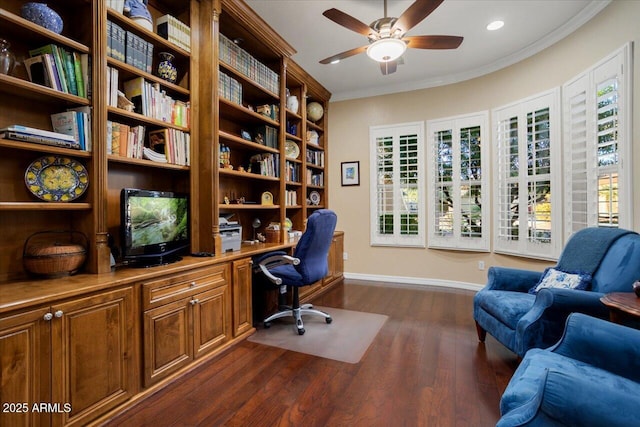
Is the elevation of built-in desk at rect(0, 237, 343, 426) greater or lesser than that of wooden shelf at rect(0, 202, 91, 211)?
lesser

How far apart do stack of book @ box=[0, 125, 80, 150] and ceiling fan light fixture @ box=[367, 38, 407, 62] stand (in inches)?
85.6

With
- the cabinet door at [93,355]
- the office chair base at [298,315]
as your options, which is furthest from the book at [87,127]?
the office chair base at [298,315]

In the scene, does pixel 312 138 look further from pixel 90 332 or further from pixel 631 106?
pixel 90 332

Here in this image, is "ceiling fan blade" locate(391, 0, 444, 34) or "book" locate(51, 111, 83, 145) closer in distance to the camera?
"book" locate(51, 111, 83, 145)

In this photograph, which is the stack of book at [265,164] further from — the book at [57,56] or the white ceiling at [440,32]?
the book at [57,56]

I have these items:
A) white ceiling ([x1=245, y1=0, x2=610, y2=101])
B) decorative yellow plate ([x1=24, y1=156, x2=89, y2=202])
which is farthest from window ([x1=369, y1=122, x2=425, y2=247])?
decorative yellow plate ([x1=24, y1=156, x2=89, y2=202])

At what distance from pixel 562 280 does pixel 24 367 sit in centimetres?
318

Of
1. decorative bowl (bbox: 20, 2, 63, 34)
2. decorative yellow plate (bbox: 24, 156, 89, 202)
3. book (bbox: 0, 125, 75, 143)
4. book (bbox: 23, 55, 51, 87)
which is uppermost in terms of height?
decorative bowl (bbox: 20, 2, 63, 34)

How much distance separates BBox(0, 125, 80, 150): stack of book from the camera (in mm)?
1497

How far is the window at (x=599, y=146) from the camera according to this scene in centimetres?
233

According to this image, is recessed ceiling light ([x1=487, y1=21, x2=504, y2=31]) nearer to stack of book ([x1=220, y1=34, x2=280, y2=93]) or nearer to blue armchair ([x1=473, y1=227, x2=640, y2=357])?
blue armchair ([x1=473, y1=227, x2=640, y2=357])

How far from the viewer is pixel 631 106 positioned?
2271 millimetres

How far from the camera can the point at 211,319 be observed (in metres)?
2.27

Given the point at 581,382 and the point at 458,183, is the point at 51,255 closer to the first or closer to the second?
the point at 581,382
